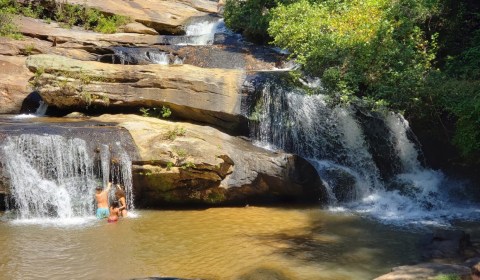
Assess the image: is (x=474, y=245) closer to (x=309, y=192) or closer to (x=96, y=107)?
(x=309, y=192)

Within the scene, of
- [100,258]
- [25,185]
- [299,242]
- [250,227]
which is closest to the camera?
[100,258]

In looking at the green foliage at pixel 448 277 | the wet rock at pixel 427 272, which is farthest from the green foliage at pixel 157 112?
the green foliage at pixel 448 277

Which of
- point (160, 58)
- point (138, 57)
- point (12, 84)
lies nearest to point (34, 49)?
point (12, 84)

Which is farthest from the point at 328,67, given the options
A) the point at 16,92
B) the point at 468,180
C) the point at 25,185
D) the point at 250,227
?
the point at 16,92

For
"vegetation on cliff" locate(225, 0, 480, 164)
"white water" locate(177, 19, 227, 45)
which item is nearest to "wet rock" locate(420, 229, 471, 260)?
"vegetation on cliff" locate(225, 0, 480, 164)

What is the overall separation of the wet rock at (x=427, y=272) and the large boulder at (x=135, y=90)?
7.61 metres

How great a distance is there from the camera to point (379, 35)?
1242 centimetres

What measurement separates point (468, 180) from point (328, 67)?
185 inches

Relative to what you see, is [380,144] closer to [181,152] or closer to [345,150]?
[345,150]

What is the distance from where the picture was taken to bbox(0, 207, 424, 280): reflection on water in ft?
24.3

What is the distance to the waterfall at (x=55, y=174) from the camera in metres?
10.5

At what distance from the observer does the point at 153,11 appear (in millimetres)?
22469

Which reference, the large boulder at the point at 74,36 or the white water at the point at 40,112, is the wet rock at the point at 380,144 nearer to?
the white water at the point at 40,112

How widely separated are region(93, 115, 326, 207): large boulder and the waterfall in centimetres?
66
